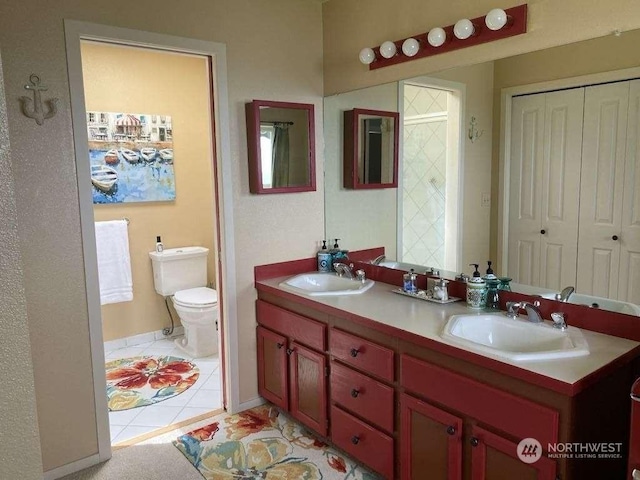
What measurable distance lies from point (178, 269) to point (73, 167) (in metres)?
1.81

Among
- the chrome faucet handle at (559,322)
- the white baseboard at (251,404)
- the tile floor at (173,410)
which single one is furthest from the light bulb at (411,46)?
the tile floor at (173,410)

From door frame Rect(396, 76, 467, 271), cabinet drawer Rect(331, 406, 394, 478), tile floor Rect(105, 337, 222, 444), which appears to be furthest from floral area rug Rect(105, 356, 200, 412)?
door frame Rect(396, 76, 467, 271)

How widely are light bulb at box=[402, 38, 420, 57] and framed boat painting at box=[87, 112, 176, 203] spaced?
7.59ft

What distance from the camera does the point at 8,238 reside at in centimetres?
78

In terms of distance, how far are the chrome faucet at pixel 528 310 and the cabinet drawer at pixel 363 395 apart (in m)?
0.59

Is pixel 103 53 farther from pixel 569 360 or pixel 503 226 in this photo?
pixel 569 360

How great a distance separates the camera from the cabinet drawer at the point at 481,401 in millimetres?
1556

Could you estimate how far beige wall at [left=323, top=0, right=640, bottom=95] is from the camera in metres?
1.82

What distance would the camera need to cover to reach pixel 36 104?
2.18 meters

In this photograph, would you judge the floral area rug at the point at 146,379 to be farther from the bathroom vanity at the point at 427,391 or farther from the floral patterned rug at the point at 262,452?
the bathroom vanity at the point at 427,391

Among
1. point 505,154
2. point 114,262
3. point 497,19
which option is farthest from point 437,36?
point 114,262

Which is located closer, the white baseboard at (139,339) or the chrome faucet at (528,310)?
the chrome faucet at (528,310)

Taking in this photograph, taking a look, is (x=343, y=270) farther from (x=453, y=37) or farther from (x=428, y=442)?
(x=453, y=37)

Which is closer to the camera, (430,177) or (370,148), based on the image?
(430,177)
